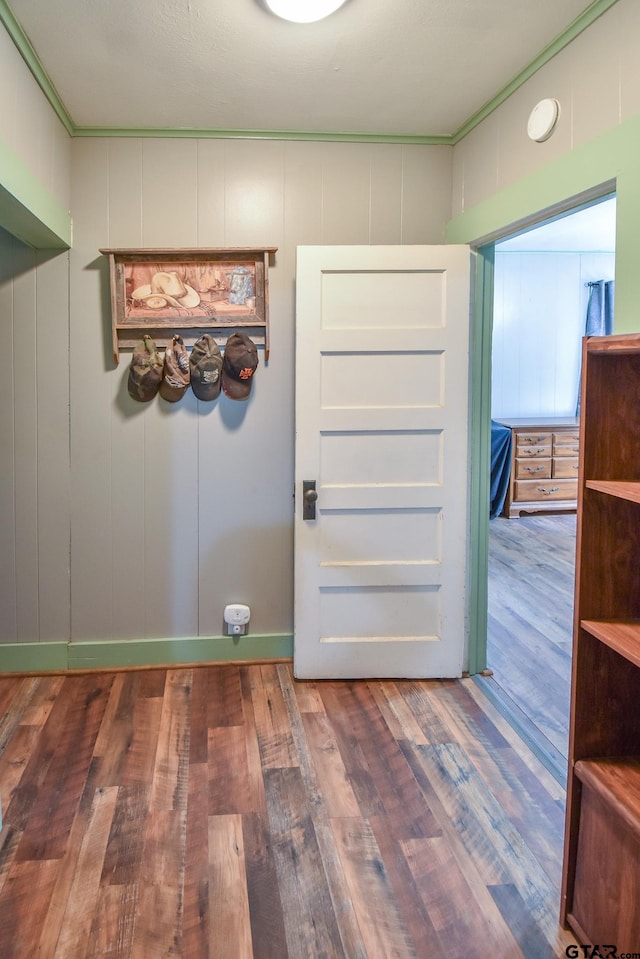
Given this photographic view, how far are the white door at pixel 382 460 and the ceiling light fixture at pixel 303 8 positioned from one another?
924 millimetres

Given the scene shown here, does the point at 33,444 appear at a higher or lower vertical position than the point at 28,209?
lower

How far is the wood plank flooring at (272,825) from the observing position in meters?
1.59

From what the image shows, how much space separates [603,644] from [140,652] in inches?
85.8

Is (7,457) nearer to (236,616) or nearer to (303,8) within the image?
(236,616)

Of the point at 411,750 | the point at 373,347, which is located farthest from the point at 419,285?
the point at 411,750

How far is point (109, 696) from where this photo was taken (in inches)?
111

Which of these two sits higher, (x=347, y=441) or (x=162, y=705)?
(x=347, y=441)

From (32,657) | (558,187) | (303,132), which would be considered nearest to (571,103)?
(558,187)

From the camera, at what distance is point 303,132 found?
289 centimetres

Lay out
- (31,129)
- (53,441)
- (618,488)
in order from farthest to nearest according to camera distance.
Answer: (53,441) → (31,129) → (618,488)

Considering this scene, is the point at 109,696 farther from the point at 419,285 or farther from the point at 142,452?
the point at 419,285

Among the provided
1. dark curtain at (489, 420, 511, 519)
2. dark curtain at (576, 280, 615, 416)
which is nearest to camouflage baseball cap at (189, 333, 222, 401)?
dark curtain at (489, 420, 511, 519)

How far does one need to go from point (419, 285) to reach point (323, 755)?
1894 mm

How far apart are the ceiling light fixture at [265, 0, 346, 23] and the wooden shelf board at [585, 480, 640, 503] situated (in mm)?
1503
